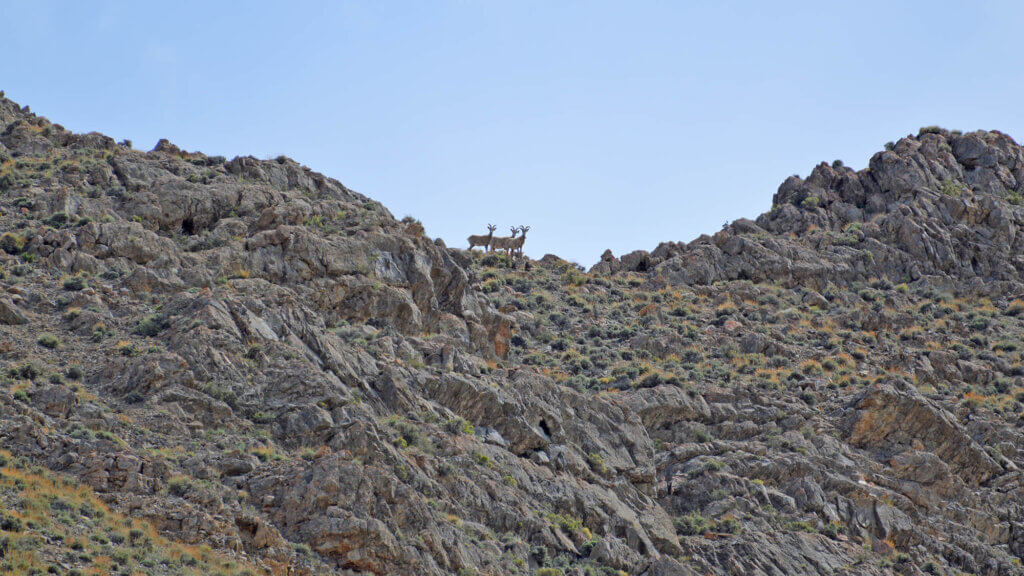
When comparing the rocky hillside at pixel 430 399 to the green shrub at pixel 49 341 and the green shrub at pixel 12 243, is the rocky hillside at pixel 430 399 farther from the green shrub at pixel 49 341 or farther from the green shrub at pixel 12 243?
the green shrub at pixel 49 341

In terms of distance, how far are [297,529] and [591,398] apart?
52.9ft

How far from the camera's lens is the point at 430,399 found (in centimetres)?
3425

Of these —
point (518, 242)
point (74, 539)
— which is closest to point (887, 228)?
point (518, 242)

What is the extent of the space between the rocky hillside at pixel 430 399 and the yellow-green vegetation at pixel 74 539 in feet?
0.21

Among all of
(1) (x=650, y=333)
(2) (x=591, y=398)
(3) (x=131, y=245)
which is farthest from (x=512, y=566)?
(1) (x=650, y=333)

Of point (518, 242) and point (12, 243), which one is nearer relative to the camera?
point (12, 243)

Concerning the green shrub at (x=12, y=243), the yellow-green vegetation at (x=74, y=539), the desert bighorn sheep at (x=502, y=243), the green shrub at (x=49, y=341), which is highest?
the desert bighorn sheep at (x=502, y=243)

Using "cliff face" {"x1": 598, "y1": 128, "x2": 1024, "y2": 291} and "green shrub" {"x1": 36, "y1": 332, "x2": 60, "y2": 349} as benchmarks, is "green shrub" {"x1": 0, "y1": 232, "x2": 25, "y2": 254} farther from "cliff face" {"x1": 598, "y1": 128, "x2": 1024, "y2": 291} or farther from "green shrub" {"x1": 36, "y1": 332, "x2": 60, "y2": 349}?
"cliff face" {"x1": 598, "y1": 128, "x2": 1024, "y2": 291}

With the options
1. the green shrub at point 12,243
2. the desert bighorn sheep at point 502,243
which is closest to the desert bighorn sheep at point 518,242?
the desert bighorn sheep at point 502,243

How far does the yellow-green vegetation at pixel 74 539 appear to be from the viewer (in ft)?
67.3

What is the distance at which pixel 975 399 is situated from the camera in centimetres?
4303

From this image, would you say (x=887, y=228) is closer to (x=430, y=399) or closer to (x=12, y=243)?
(x=430, y=399)

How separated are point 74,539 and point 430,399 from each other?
14.5 m

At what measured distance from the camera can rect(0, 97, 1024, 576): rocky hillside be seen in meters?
24.9
